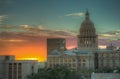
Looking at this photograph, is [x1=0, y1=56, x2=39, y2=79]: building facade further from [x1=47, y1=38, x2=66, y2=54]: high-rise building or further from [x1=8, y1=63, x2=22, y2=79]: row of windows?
[x1=47, y1=38, x2=66, y2=54]: high-rise building

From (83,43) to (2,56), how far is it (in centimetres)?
936

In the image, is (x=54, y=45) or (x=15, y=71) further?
(x=54, y=45)

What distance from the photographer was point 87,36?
21.9m

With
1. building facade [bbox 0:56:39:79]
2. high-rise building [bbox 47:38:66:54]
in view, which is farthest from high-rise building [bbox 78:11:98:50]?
building facade [bbox 0:56:39:79]

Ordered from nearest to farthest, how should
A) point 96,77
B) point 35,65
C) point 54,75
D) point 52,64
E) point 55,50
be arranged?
1. point 96,77
2. point 54,75
3. point 35,65
4. point 52,64
5. point 55,50

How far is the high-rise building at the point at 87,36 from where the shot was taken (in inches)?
840

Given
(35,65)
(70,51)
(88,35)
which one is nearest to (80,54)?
(70,51)

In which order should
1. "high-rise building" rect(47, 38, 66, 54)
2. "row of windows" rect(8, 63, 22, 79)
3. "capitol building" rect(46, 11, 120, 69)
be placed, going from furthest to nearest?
"high-rise building" rect(47, 38, 66, 54)
"capitol building" rect(46, 11, 120, 69)
"row of windows" rect(8, 63, 22, 79)

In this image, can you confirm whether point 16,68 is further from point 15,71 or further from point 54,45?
point 54,45

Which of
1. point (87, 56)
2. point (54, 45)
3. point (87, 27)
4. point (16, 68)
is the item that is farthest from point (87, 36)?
point (16, 68)

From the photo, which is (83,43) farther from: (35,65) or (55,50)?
(35,65)

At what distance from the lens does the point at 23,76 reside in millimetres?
12125

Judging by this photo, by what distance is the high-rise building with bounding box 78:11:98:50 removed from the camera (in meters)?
21.3

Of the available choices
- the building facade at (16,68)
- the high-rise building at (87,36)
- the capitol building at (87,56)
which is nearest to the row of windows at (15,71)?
the building facade at (16,68)
